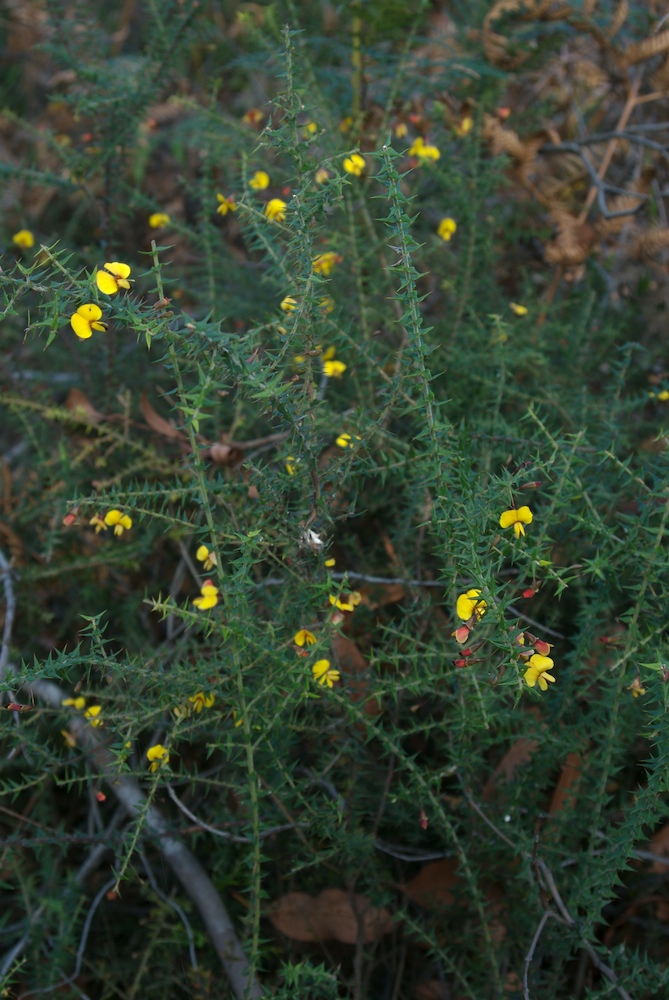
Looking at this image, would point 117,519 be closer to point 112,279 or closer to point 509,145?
point 112,279

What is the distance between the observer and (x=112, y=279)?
133cm

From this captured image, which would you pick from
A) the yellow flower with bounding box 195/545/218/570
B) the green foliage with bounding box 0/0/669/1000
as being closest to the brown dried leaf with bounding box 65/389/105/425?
the green foliage with bounding box 0/0/669/1000

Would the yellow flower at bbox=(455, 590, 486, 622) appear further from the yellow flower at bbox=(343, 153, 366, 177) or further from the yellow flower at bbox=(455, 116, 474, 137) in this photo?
the yellow flower at bbox=(455, 116, 474, 137)

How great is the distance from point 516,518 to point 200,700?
25.8 inches

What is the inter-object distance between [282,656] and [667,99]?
8.42ft

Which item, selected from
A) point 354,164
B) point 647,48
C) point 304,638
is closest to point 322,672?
point 304,638

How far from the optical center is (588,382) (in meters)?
2.56

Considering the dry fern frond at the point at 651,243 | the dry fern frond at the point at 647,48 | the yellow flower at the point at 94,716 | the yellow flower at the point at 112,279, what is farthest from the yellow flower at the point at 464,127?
the yellow flower at the point at 94,716

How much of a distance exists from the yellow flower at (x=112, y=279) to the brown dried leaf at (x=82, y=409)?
80 centimetres

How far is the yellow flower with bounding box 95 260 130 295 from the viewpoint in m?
1.31

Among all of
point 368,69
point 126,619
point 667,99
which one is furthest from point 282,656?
point 667,99

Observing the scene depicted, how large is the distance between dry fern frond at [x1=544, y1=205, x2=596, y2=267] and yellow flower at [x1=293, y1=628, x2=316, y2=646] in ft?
5.34

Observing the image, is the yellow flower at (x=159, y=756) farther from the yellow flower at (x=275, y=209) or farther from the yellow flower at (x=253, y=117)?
the yellow flower at (x=253, y=117)

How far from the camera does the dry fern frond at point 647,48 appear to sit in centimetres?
264
